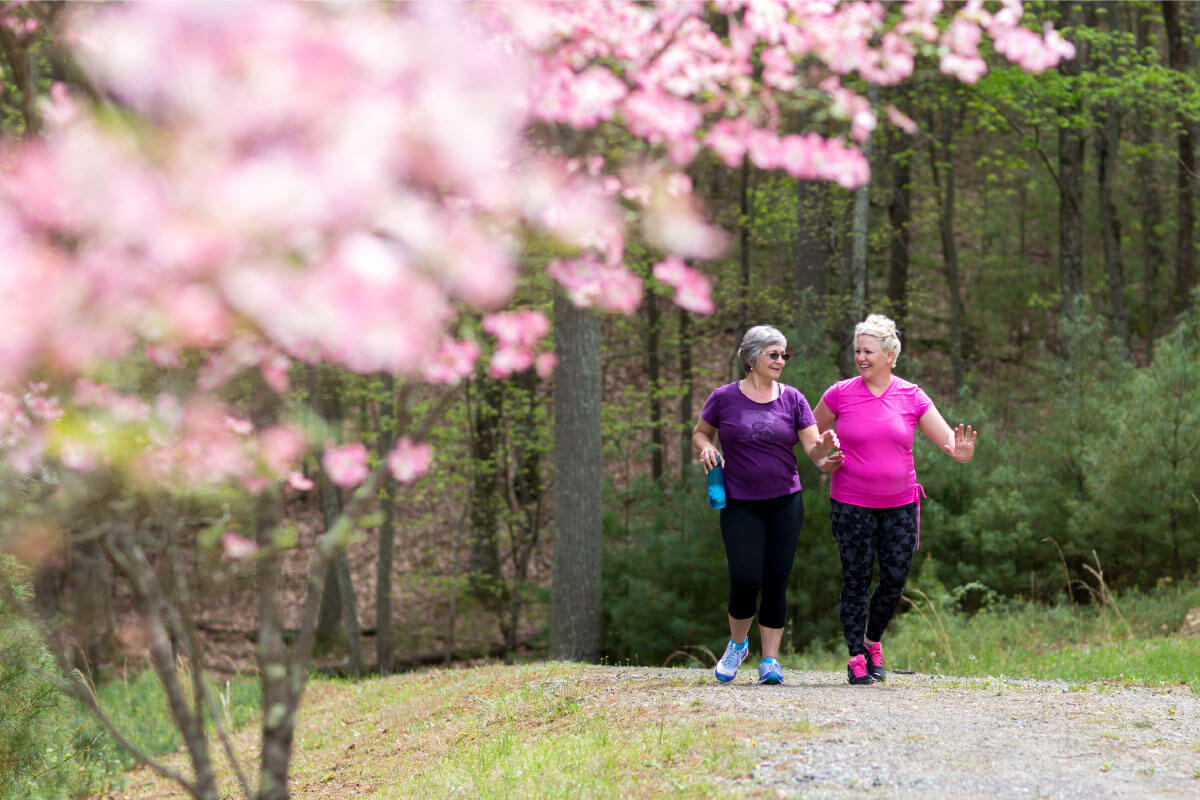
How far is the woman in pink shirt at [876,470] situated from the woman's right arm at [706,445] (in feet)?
2.31

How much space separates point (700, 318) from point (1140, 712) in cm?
1721

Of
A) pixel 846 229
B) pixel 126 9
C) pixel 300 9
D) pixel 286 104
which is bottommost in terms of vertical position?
pixel 286 104

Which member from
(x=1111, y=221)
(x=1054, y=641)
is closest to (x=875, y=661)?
(x=1054, y=641)

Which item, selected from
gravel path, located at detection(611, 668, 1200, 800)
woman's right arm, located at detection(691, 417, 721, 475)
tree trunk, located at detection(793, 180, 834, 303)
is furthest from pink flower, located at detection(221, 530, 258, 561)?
tree trunk, located at detection(793, 180, 834, 303)

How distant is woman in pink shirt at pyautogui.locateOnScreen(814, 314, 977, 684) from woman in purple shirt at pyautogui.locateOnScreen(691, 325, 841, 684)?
0.60 feet

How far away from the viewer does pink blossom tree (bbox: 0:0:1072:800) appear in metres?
2.38

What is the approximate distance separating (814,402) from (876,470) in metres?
5.54

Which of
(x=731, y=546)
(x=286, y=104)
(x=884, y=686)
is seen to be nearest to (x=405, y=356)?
(x=286, y=104)

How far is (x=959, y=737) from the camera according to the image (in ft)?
15.6

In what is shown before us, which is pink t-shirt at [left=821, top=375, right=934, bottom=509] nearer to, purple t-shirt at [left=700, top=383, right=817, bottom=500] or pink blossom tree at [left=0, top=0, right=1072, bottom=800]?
purple t-shirt at [left=700, top=383, right=817, bottom=500]

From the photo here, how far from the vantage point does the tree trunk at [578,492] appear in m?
11.2

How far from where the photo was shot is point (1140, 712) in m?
5.45

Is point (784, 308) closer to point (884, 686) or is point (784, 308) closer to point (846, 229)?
point (846, 229)

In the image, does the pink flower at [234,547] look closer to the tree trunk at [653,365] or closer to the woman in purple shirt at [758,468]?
the woman in purple shirt at [758,468]
